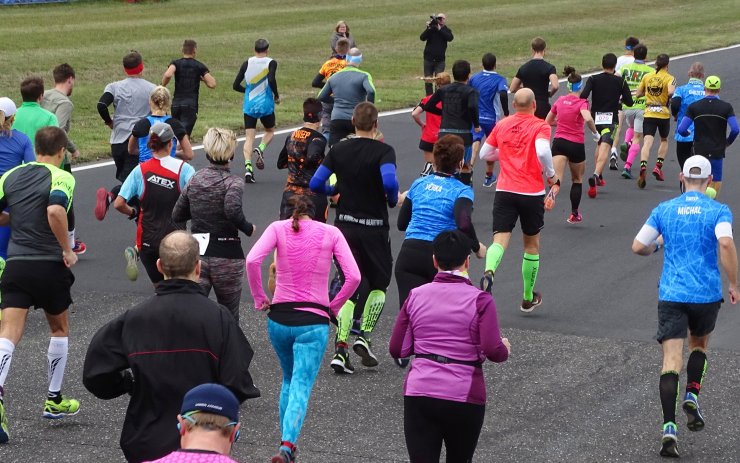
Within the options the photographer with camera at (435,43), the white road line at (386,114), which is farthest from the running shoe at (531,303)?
the photographer with camera at (435,43)

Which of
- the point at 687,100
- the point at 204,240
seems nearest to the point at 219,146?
the point at 204,240

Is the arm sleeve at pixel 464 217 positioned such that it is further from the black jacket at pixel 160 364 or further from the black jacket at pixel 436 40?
the black jacket at pixel 436 40

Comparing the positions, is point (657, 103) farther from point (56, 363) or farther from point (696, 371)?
point (56, 363)

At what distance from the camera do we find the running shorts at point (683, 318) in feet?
29.1

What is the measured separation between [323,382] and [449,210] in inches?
69.5

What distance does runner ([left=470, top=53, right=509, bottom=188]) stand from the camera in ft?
60.6

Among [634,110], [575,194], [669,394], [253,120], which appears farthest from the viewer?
[634,110]

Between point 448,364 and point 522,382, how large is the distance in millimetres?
3465

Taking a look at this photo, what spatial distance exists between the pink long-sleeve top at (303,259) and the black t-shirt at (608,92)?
1103 centimetres

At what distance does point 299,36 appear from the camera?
43281 mm

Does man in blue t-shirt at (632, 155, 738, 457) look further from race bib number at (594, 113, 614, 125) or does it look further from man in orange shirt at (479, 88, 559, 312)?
race bib number at (594, 113, 614, 125)

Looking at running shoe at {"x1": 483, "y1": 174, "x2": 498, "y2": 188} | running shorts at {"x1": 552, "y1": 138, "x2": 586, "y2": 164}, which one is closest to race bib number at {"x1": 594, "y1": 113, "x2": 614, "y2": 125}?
running shoe at {"x1": 483, "y1": 174, "x2": 498, "y2": 188}

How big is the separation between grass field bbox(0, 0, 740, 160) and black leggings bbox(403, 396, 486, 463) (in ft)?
50.7

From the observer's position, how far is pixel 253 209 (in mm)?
17031
